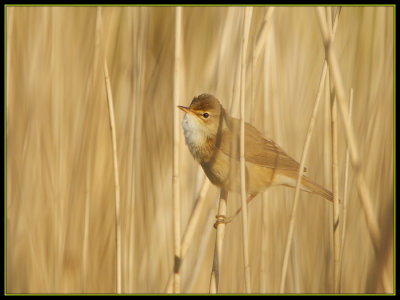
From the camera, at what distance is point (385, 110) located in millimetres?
2186

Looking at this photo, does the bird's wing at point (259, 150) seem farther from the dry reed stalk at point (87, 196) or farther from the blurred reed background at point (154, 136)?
the dry reed stalk at point (87, 196)

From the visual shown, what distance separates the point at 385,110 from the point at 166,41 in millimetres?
1377

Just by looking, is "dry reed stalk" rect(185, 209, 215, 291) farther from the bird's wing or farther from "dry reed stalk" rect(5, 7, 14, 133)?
"dry reed stalk" rect(5, 7, 14, 133)

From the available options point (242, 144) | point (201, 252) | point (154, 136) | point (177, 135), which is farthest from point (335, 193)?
point (154, 136)

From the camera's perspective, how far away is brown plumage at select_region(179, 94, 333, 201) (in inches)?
88.7

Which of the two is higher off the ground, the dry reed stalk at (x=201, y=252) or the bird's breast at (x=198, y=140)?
the bird's breast at (x=198, y=140)

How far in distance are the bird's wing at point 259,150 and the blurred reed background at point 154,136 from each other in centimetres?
8

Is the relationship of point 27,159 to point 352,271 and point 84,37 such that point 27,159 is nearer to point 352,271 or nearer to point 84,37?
point 84,37

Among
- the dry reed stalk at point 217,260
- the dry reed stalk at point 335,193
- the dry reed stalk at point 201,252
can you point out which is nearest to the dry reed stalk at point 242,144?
the dry reed stalk at point 217,260

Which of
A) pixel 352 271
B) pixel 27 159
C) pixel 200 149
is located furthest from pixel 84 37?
pixel 352 271

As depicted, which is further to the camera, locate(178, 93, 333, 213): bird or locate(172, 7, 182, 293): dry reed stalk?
locate(178, 93, 333, 213): bird

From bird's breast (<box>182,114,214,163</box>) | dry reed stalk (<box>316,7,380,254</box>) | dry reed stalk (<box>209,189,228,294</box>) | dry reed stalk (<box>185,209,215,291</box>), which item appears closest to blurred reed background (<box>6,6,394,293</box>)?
dry reed stalk (<box>185,209,215,291</box>)

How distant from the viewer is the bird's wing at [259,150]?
2248mm

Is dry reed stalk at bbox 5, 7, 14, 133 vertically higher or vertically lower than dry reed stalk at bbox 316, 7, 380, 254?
Answer: higher
